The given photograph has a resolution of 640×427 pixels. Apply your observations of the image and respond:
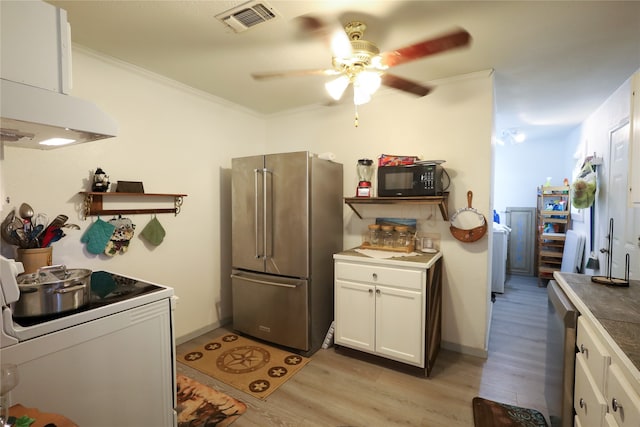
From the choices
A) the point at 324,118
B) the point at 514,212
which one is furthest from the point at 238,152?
the point at 514,212

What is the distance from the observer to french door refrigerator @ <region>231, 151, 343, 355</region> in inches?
104

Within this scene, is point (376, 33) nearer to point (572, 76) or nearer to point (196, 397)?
point (572, 76)

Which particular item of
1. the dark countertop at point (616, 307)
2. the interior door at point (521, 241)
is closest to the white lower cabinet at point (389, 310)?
the dark countertop at point (616, 307)

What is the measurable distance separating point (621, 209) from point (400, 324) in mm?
2160

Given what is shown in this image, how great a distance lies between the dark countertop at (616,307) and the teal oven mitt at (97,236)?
2.81m

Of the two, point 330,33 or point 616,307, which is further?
point 330,33

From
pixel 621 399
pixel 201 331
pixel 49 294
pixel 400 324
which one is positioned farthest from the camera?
pixel 201 331

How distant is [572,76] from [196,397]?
3.80m

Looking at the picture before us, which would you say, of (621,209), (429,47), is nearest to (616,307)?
(429,47)

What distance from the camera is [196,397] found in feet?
6.91

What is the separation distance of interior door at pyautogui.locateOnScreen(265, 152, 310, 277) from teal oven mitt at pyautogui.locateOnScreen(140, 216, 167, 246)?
89 centimetres

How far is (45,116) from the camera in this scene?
1072mm

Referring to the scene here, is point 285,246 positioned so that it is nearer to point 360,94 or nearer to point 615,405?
point 360,94

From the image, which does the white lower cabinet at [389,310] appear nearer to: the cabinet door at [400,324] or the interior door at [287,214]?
the cabinet door at [400,324]
